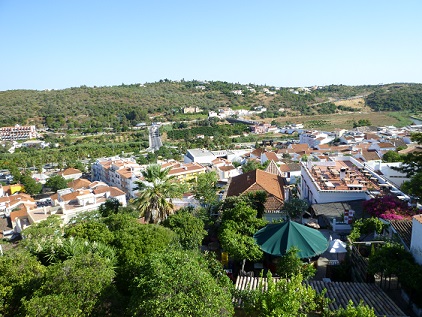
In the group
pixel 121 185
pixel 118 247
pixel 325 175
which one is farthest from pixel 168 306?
pixel 121 185

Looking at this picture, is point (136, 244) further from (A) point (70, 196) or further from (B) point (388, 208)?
(A) point (70, 196)

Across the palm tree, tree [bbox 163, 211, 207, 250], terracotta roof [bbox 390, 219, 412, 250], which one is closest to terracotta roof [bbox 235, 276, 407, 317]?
terracotta roof [bbox 390, 219, 412, 250]

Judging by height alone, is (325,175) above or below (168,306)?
below

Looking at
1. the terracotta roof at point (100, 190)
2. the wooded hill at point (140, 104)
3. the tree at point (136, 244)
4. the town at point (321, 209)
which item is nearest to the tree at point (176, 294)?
the town at point (321, 209)

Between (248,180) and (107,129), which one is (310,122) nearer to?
(107,129)

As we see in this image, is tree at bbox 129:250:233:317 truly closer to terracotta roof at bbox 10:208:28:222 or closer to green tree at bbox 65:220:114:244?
green tree at bbox 65:220:114:244

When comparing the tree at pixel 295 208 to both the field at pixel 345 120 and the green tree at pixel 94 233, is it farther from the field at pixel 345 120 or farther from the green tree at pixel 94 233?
the field at pixel 345 120
